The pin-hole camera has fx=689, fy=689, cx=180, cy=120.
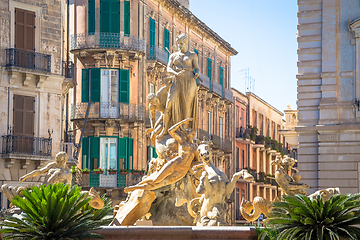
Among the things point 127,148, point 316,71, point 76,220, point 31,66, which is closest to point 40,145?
point 31,66

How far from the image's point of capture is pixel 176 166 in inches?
500

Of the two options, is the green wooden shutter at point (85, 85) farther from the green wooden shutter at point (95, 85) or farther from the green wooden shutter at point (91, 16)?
the green wooden shutter at point (91, 16)

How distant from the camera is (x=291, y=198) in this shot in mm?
9273

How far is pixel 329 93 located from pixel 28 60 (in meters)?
12.2

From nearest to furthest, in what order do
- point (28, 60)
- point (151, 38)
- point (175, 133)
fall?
point (175, 133) → point (28, 60) → point (151, 38)

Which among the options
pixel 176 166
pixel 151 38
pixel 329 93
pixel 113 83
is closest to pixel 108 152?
pixel 113 83

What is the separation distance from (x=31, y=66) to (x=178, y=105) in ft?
52.4

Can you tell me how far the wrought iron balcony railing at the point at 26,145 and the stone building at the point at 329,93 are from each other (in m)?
10.3

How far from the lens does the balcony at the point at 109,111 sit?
33.5 meters

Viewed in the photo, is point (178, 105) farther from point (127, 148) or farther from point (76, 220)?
point (127, 148)

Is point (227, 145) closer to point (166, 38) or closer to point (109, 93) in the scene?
point (166, 38)

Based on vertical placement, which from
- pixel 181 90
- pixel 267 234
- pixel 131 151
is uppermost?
pixel 181 90

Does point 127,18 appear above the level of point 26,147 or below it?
above

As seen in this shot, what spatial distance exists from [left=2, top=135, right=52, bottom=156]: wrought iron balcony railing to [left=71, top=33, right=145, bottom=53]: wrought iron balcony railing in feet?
23.3
